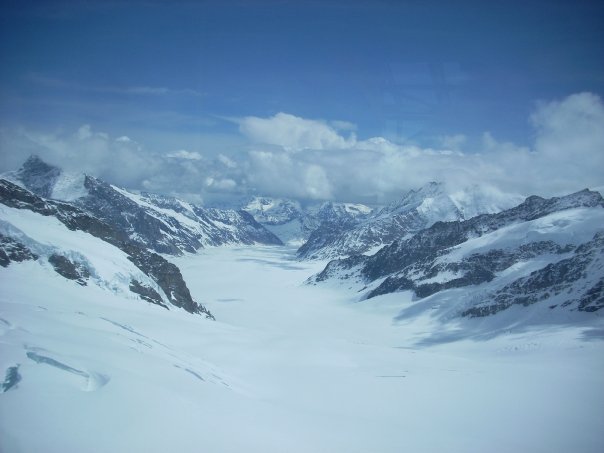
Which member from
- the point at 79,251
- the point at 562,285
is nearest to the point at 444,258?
the point at 562,285

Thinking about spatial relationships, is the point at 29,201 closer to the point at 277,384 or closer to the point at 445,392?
the point at 277,384

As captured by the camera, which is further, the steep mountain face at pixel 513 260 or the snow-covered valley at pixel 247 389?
the steep mountain face at pixel 513 260

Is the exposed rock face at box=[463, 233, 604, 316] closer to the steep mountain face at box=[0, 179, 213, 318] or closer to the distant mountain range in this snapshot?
the distant mountain range

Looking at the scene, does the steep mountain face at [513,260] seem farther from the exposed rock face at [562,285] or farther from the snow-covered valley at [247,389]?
the snow-covered valley at [247,389]

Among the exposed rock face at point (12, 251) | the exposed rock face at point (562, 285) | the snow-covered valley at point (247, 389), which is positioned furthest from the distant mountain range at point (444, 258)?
the snow-covered valley at point (247, 389)

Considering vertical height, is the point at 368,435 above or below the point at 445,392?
above

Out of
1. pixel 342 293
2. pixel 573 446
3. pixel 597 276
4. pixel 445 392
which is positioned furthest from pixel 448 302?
pixel 573 446

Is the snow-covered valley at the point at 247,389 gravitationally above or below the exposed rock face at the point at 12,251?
below
